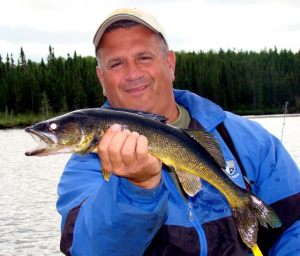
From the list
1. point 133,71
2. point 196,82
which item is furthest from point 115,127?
point 196,82

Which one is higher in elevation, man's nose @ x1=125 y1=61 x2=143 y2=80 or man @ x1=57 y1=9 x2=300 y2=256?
man's nose @ x1=125 y1=61 x2=143 y2=80

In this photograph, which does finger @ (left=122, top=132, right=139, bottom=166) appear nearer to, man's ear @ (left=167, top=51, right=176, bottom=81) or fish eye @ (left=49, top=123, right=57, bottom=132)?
fish eye @ (left=49, top=123, right=57, bottom=132)

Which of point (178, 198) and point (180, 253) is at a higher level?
point (178, 198)

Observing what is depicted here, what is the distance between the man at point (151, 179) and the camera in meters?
3.60

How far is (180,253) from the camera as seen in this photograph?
4.43 m

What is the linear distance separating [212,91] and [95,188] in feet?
418

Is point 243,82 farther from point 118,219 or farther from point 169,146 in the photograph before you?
point 118,219

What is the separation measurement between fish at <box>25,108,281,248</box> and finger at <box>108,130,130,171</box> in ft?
0.57

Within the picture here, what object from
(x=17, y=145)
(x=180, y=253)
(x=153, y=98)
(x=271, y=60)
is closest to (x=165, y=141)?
(x=180, y=253)

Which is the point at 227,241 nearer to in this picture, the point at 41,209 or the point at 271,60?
the point at 41,209

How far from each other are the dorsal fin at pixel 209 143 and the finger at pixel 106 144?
84 centimetres

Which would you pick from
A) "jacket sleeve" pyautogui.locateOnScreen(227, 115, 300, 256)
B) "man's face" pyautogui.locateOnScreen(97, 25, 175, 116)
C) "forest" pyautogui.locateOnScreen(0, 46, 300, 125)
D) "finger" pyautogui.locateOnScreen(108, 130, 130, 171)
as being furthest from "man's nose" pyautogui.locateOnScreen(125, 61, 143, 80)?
"forest" pyautogui.locateOnScreen(0, 46, 300, 125)

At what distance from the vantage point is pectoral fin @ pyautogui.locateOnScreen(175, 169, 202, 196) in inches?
166

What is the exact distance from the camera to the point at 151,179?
3605 mm
